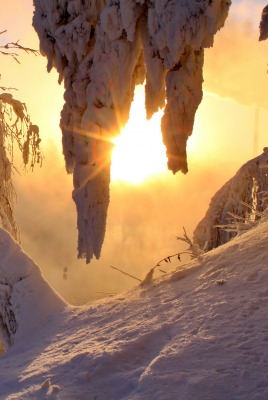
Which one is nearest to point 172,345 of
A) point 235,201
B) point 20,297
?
point 20,297

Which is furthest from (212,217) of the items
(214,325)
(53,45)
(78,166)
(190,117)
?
(214,325)

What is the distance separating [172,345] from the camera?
91.6 inches

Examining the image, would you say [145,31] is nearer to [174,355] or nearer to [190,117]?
[190,117]

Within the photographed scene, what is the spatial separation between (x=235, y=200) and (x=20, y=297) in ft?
13.0

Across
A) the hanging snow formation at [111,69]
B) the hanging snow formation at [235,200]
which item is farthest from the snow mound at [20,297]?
the hanging snow formation at [235,200]

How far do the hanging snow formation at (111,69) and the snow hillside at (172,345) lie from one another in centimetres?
192

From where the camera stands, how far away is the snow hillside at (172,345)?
199 cm

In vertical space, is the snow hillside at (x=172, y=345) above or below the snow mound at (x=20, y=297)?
below

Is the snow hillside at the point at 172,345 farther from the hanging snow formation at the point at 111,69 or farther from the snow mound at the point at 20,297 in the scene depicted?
the hanging snow formation at the point at 111,69

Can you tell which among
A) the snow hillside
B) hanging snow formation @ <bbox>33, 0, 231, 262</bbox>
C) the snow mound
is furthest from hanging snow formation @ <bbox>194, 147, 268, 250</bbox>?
the snow hillside

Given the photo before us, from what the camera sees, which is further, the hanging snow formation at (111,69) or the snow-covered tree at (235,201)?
the snow-covered tree at (235,201)

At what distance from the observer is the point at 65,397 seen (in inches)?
87.0

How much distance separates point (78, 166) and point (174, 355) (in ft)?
13.6

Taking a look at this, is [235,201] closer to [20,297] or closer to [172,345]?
[20,297]
